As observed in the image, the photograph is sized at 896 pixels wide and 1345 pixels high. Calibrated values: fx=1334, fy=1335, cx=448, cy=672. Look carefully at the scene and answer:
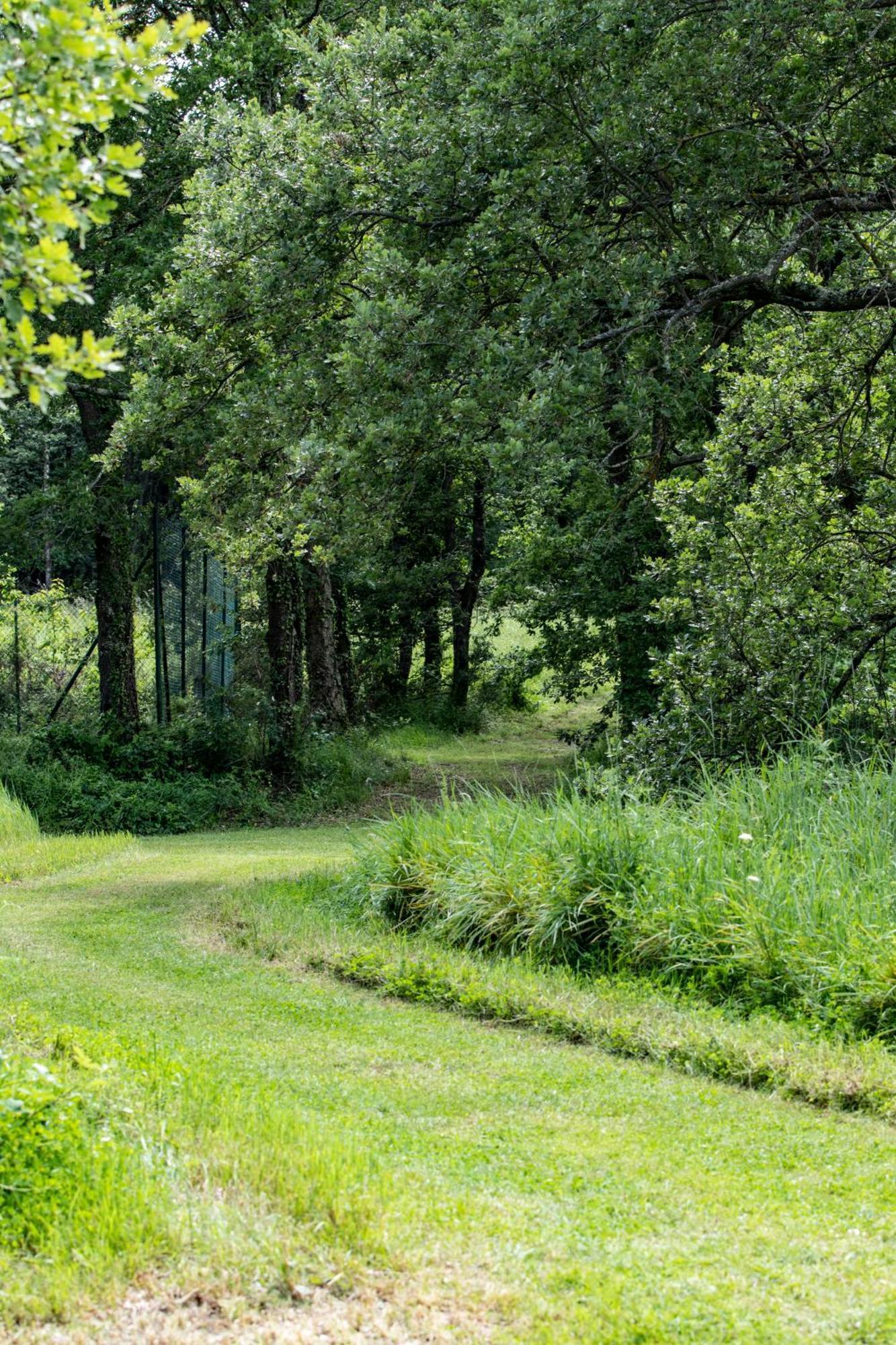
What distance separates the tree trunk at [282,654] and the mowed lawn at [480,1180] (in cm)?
1106

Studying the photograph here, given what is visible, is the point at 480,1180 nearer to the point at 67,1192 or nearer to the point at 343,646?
the point at 67,1192

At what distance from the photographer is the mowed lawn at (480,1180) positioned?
10.4 feet

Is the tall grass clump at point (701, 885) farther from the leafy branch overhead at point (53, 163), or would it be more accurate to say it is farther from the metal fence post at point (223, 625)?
the metal fence post at point (223, 625)

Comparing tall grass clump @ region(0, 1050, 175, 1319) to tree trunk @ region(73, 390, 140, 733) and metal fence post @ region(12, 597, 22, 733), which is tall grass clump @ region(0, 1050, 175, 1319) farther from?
metal fence post @ region(12, 597, 22, 733)

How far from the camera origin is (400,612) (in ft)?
85.0

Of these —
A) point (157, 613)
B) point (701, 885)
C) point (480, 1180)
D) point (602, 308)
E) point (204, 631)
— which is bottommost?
point (480, 1180)

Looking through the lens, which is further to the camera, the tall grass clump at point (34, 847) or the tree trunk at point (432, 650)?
the tree trunk at point (432, 650)

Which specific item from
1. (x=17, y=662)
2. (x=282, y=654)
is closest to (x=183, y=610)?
(x=282, y=654)

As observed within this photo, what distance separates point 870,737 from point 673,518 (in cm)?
239

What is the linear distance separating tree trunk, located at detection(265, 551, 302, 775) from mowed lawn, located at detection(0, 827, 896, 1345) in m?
11.1

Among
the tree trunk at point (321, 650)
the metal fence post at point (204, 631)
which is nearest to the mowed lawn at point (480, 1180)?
the tree trunk at point (321, 650)

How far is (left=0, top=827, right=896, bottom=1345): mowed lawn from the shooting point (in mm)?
3158

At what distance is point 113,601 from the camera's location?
18547mm

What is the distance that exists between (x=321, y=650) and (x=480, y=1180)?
1609 cm
